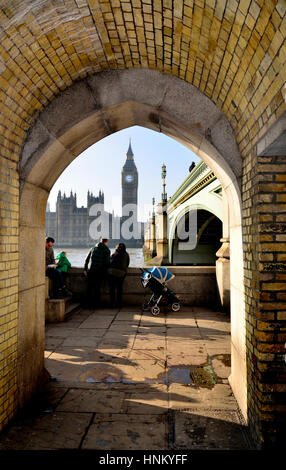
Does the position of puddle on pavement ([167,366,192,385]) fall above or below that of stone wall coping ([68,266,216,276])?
below

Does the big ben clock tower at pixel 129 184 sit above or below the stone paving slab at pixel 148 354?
above

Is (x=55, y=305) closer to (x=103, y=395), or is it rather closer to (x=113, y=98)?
(x=103, y=395)

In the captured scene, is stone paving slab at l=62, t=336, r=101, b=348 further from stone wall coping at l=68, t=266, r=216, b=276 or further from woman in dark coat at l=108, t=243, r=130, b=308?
stone wall coping at l=68, t=266, r=216, b=276

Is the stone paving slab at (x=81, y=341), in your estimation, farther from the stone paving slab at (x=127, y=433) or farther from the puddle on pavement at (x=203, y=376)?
the stone paving slab at (x=127, y=433)

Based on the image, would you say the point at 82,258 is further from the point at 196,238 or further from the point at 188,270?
the point at 188,270

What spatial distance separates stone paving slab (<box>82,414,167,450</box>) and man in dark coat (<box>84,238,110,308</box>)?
5652 mm

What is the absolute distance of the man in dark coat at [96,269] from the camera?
9135 millimetres

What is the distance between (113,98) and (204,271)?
256 inches

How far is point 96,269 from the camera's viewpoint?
912 cm

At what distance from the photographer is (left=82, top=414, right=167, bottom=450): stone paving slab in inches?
121

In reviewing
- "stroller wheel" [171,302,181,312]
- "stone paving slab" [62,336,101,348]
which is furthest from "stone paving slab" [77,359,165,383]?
"stroller wheel" [171,302,181,312]

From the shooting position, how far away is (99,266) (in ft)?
30.0

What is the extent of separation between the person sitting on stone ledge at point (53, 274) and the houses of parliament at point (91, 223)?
108 meters

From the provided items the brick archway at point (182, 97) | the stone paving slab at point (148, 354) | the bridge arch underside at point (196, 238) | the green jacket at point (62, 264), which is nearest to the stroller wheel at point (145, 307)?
the green jacket at point (62, 264)
